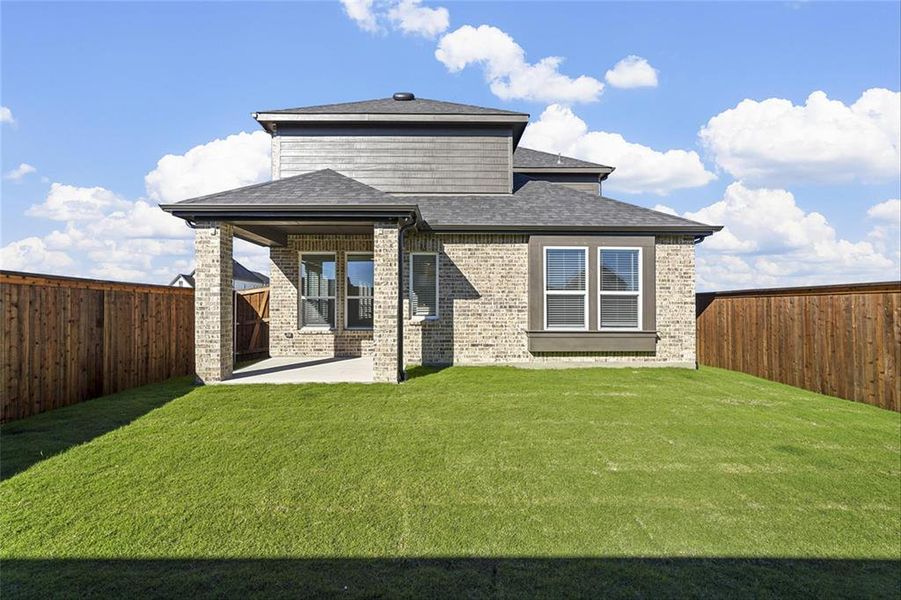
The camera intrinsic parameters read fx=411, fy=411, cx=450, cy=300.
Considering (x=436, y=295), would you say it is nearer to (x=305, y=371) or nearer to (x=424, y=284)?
(x=424, y=284)

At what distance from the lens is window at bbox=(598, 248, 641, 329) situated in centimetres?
962

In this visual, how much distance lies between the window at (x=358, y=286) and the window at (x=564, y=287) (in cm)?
471

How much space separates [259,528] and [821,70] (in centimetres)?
1337

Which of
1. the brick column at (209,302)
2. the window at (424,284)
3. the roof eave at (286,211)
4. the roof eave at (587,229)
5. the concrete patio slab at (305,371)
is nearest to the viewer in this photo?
the roof eave at (286,211)

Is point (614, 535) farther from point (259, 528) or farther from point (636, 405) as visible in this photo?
point (636, 405)

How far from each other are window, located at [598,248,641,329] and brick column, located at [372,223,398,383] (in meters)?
4.92

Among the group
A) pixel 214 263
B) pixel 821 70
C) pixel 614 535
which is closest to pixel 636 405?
pixel 614 535

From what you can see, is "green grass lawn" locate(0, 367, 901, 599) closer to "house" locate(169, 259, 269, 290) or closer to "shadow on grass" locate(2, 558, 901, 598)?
"shadow on grass" locate(2, 558, 901, 598)

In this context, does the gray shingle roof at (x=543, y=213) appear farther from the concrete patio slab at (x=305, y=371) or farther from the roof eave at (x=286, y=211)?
the concrete patio slab at (x=305, y=371)

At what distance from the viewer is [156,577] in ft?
8.45

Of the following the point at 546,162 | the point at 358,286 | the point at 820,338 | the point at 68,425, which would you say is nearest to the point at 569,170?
the point at 546,162

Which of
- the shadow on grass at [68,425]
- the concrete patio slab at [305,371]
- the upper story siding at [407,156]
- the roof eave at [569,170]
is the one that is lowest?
the shadow on grass at [68,425]

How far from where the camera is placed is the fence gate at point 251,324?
36.2ft

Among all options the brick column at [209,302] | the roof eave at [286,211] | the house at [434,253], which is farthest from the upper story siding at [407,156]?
the brick column at [209,302]
